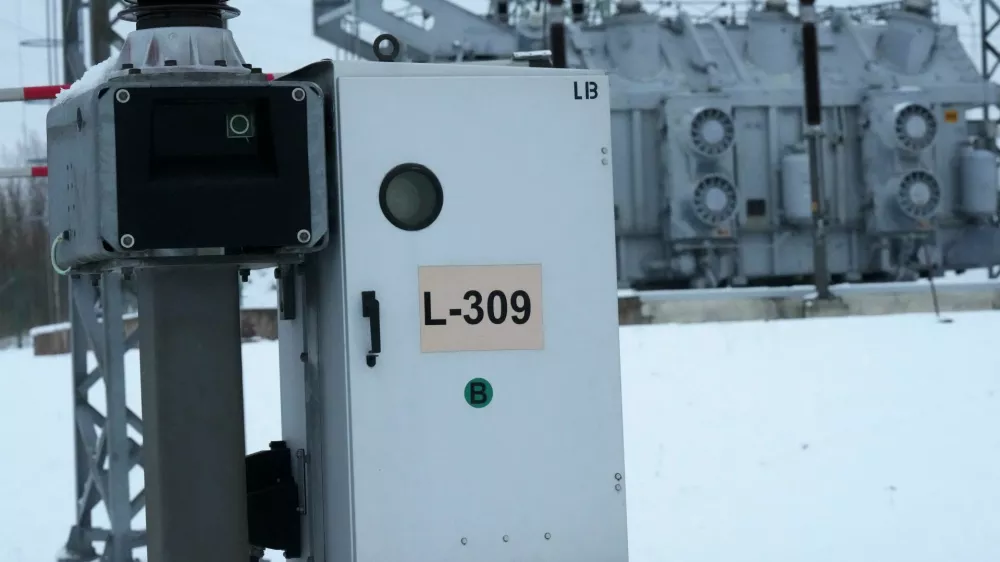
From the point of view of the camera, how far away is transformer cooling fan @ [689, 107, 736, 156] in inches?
1048

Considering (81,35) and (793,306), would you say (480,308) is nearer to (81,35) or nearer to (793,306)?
(81,35)

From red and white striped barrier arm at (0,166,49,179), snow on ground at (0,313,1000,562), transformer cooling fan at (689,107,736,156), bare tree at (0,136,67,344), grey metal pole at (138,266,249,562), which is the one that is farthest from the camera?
bare tree at (0,136,67,344)

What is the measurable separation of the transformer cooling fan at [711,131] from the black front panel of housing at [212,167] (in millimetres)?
23644

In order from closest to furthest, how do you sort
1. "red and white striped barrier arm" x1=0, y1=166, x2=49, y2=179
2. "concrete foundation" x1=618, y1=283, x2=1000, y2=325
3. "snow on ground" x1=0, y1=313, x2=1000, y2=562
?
"red and white striped barrier arm" x1=0, y1=166, x2=49, y2=179 < "snow on ground" x1=0, y1=313, x2=1000, y2=562 < "concrete foundation" x1=618, y1=283, x2=1000, y2=325

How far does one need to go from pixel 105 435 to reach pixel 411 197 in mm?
4153

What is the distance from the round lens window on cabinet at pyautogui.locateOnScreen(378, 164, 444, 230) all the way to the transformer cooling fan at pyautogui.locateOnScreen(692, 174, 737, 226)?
23441mm

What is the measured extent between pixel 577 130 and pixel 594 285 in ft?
1.30

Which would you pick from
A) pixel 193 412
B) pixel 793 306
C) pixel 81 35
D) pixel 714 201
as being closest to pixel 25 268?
pixel 714 201

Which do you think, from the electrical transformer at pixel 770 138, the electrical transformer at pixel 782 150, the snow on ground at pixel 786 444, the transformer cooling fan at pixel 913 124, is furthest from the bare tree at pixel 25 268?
the snow on ground at pixel 786 444

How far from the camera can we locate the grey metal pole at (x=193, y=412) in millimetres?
3551

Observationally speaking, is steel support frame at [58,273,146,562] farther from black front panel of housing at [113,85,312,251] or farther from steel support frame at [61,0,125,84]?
black front panel of housing at [113,85,312,251]

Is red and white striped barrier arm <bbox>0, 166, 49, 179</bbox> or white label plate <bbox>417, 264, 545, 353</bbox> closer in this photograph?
white label plate <bbox>417, 264, 545, 353</bbox>

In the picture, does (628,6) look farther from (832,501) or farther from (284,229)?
(284,229)

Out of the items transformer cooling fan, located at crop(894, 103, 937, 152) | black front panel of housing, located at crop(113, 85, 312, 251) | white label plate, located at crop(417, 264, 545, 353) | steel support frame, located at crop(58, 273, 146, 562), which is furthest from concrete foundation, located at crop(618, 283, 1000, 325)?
black front panel of housing, located at crop(113, 85, 312, 251)
